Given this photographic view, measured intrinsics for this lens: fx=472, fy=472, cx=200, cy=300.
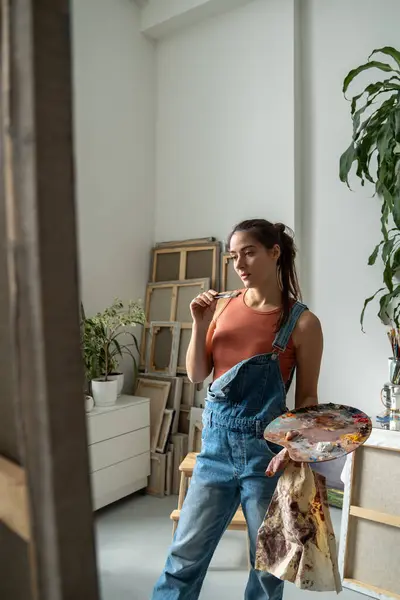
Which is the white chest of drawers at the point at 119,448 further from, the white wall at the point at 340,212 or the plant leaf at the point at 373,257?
the plant leaf at the point at 373,257

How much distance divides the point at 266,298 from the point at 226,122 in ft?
7.78

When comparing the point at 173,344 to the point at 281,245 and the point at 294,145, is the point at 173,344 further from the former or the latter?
the point at 281,245

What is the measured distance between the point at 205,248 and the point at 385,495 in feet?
6.67

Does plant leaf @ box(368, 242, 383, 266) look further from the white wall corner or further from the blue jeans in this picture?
the white wall corner

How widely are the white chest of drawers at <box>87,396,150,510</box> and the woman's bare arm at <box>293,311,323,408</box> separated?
1.60 metres

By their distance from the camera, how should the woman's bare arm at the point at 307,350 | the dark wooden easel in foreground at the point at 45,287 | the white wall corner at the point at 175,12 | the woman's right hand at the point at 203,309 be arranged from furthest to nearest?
the white wall corner at the point at 175,12
the woman's right hand at the point at 203,309
the woman's bare arm at the point at 307,350
the dark wooden easel in foreground at the point at 45,287

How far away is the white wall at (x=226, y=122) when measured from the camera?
3.24 metres

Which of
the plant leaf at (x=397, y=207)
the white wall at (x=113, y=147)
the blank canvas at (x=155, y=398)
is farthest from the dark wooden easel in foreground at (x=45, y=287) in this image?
the blank canvas at (x=155, y=398)

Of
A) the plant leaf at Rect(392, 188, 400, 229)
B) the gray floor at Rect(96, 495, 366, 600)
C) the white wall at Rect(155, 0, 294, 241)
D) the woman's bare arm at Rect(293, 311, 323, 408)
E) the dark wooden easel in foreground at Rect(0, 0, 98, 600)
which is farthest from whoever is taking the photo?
the white wall at Rect(155, 0, 294, 241)

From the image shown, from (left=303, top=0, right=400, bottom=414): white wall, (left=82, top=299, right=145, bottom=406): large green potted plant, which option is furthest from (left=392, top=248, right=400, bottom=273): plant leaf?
(left=82, top=299, right=145, bottom=406): large green potted plant

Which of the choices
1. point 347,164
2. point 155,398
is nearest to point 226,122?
point 347,164

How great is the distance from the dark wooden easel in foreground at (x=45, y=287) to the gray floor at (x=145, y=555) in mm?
2065

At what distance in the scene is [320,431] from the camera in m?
1.32

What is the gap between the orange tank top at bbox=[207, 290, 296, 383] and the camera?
4.89 feet
